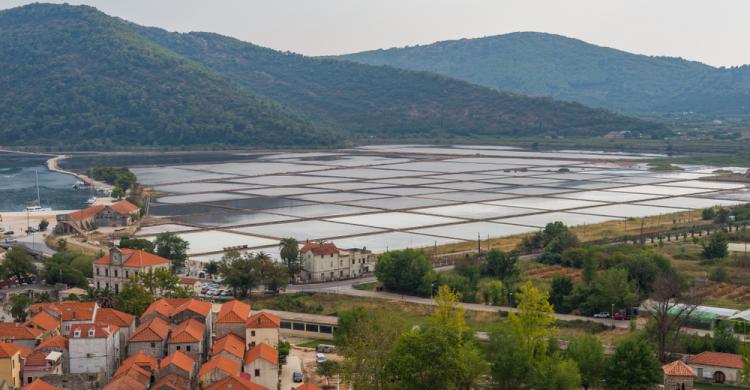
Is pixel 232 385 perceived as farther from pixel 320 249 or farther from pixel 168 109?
pixel 168 109

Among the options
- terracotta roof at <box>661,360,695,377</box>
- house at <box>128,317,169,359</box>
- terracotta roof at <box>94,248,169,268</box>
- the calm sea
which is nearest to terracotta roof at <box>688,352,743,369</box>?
terracotta roof at <box>661,360,695,377</box>

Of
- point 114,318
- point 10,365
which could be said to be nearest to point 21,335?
point 114,318

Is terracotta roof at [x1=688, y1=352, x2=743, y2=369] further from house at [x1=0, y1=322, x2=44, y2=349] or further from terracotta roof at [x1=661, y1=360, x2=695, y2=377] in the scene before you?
house at [x1=0, y1=322, x2=44, y2=349]

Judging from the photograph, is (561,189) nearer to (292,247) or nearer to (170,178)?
(170,178)

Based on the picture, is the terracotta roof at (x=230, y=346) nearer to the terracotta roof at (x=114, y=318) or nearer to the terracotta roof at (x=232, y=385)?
the terracotta roof at (x=232, y=385)

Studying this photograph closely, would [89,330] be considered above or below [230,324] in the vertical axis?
above
